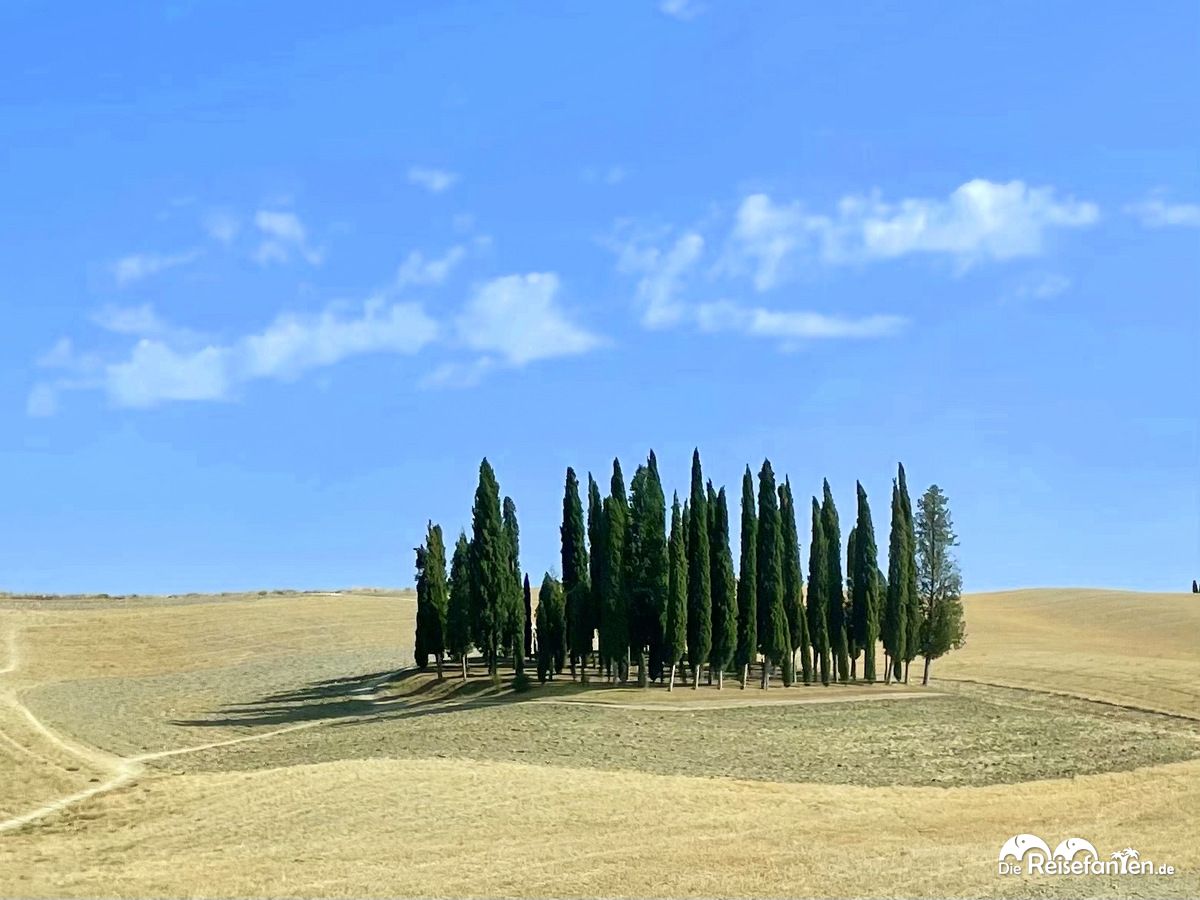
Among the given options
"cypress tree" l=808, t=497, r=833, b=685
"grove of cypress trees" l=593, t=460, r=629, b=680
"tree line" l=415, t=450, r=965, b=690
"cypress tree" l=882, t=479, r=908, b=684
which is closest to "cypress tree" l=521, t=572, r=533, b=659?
"tree line" l=415, t=450, r=965, b=690

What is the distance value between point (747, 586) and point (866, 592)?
8.21 metres

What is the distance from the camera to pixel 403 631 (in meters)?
104

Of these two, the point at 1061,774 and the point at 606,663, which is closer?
the point at 1061,774

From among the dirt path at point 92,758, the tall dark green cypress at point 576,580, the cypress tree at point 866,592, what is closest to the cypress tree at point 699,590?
the tall dark green cypress at point 576,580

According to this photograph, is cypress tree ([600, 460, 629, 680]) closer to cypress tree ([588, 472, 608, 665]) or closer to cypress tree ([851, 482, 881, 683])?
cypress tree ([588, 472, 608, 665])

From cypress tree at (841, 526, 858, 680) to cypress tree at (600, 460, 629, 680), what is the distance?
13.3 meters

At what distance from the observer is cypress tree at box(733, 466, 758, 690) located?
6222 centimetres

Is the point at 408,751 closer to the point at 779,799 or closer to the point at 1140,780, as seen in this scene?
the point at 779,799

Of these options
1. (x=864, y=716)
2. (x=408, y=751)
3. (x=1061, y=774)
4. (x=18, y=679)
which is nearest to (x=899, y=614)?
(x=864, y=716)

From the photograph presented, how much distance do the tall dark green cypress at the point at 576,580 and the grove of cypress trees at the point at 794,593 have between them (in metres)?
10.5

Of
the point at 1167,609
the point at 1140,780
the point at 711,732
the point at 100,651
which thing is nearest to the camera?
the point at 1140,780

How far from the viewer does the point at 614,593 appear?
198ft

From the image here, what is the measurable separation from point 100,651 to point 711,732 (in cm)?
6092

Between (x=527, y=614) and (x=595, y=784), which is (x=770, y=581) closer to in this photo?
(x=527, y=614)
